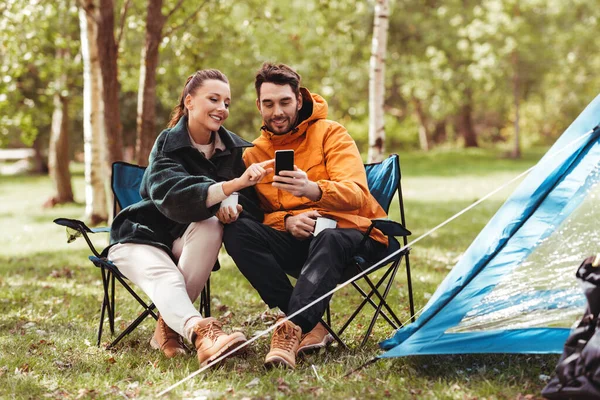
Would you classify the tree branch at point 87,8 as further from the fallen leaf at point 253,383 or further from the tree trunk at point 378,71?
the fallen leaf at point 253,383

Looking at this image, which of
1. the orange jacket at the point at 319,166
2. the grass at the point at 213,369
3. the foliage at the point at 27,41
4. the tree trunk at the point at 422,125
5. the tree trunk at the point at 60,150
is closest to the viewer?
the grass at the point at 213,369

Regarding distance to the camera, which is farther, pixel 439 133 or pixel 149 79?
pixel 439 133

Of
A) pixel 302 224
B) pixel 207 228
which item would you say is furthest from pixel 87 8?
pixel 302 224

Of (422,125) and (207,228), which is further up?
(207,228)

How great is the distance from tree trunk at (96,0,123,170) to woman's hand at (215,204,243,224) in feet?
15.4

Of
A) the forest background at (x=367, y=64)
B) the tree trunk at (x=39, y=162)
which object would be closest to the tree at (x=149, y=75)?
the forest background at (x=367, y=64)

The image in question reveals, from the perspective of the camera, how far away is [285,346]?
2988 mm

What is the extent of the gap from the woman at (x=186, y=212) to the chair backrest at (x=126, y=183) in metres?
0.41

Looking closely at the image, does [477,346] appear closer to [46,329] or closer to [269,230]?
[269,230]

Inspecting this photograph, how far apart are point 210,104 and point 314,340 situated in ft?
3.88

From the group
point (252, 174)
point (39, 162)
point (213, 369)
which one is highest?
point (252, 174)

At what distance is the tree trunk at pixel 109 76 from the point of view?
7297 mm

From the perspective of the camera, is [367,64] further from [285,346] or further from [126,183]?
[285,346]

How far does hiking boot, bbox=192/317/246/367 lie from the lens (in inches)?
114
